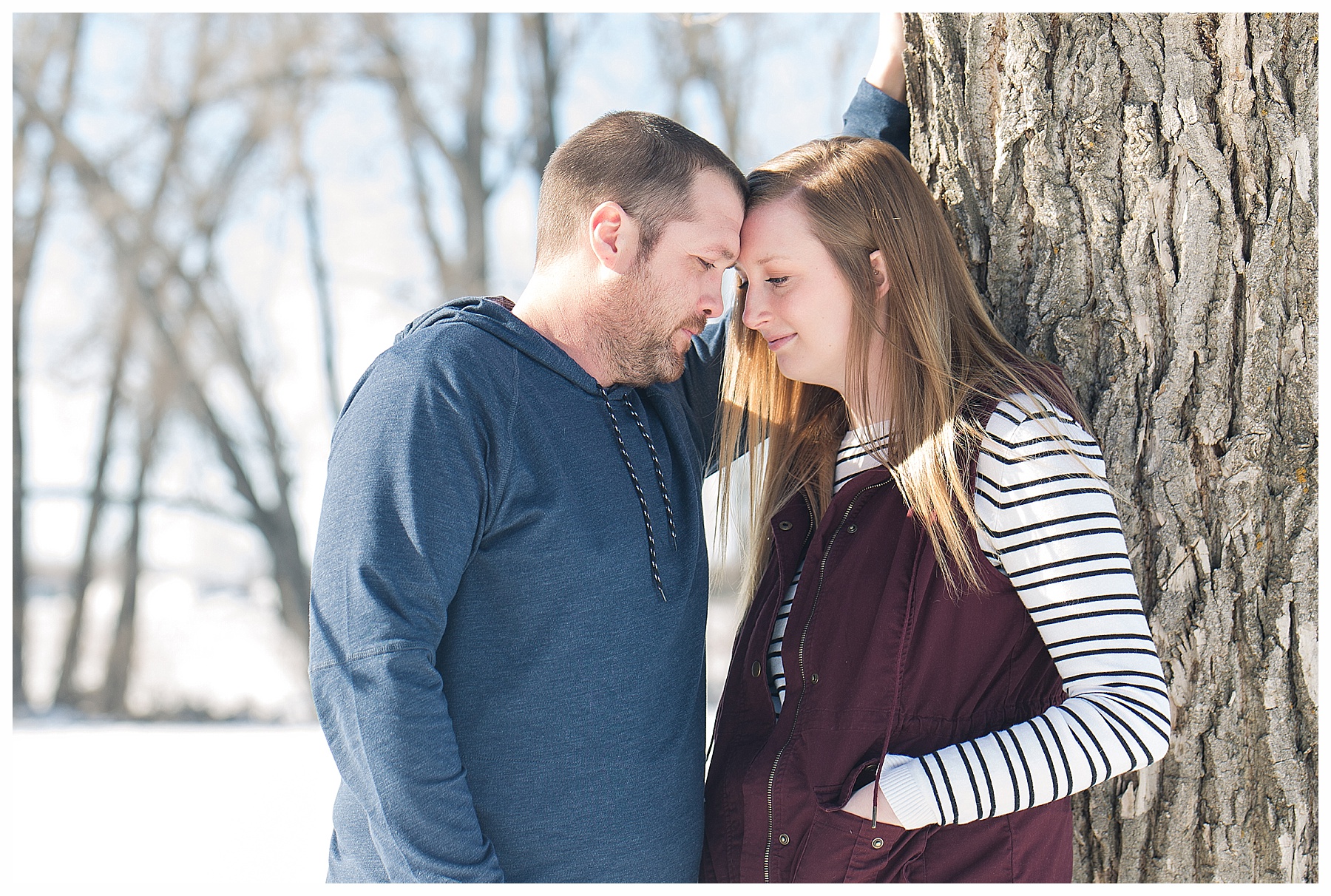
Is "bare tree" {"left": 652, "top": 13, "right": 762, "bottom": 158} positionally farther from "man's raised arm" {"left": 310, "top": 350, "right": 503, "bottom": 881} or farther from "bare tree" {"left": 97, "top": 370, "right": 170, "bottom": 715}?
"man's raised arm" {"left": 310, "top": 350, "right": 503, "bottom": 881}

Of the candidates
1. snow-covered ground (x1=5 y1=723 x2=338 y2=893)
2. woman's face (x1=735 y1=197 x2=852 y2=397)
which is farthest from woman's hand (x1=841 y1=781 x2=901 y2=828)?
snow-covered ground (x1=5 y1=723 x2=338 y2=893)

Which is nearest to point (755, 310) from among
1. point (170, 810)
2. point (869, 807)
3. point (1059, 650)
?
point (1059, 650)

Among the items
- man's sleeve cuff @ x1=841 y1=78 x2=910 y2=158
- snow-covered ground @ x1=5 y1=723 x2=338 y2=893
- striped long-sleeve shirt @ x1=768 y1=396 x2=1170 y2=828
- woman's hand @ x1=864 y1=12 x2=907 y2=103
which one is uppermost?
woman's hand @ x1=864 y1=12 x2=907 y2=103

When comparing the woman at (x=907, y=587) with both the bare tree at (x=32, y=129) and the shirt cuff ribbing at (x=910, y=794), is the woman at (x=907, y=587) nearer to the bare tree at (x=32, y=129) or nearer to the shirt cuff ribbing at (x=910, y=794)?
the shirt cuff ribbing at (x=910, y=794)

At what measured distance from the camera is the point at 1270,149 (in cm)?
184

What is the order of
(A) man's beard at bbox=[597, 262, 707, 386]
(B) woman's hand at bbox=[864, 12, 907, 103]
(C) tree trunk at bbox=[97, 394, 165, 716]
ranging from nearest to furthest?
1. (A) man's beard at bbox=[597, 262, 707, 386]
2. (B) woman's hand at bbox=[864, 12, 907, 103]
3. (C) tree trunk at bbox=[97, 394, 165, 716]

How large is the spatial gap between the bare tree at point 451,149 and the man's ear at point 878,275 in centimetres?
711

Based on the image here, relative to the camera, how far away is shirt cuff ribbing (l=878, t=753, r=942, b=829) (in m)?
1.53

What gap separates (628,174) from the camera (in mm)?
1858

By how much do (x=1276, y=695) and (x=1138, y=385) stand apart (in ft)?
→ 2.14

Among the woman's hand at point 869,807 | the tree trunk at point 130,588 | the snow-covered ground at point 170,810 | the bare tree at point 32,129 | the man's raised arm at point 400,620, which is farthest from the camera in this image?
the tree trunk at point 130,588

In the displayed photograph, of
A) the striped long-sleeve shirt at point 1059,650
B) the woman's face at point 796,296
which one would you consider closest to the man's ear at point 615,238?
the woman's face at point 796,296

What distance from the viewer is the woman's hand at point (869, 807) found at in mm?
1559

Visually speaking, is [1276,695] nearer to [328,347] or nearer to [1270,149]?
[1270,149]
